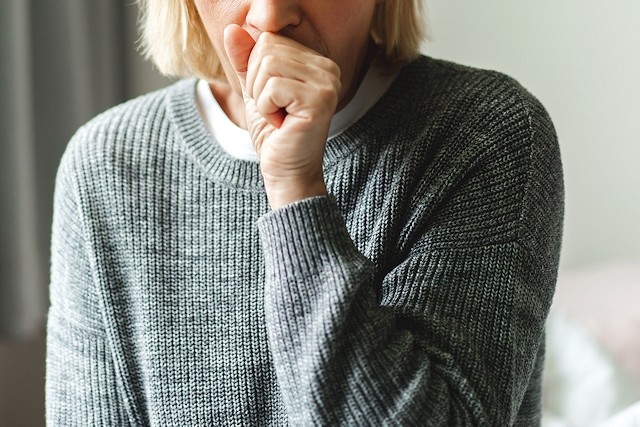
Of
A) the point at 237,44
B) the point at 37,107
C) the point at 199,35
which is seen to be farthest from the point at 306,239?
the point at 37,107

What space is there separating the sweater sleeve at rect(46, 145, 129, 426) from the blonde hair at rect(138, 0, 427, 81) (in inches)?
8.5

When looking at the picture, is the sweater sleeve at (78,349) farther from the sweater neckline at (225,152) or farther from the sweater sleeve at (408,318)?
the sweater sleeve at (408,318)

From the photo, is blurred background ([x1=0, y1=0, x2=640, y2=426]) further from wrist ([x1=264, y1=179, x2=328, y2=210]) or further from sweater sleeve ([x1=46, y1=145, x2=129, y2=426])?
wrist ([x1=264, y1=179, x2=328, y2=210])

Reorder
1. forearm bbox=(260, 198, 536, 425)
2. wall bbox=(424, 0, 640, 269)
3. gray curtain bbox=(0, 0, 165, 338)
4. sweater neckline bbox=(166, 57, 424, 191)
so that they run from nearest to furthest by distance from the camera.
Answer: forearm bbox=(260, 198, 536, 425) < sweater neckline bbox=(166, 57, 424, 191) < gray curtain bbox=(0, 0, 165, 338) < wall bbox=(424, 0, 640, 269)

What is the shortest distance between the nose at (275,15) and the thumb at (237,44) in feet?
0.06

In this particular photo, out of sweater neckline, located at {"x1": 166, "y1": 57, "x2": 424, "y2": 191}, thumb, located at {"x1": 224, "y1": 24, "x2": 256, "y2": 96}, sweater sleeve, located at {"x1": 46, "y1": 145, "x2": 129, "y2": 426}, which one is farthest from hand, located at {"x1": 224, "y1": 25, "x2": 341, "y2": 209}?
A: sweater sleeve, located at {"x1": 46, "y1": 145, "x2": 129, "y2": 426}

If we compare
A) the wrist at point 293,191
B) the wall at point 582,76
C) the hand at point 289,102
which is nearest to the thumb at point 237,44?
the hand at point 289,102

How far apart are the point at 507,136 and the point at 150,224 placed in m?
0.50

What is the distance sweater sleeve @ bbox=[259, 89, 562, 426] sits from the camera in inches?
35.4

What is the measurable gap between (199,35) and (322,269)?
469 mm

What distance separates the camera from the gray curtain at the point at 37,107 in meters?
1.64

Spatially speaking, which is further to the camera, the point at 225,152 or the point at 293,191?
the point at 225,152

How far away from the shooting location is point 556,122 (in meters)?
2.04

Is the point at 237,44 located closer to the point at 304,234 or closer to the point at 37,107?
the point at 304,234
